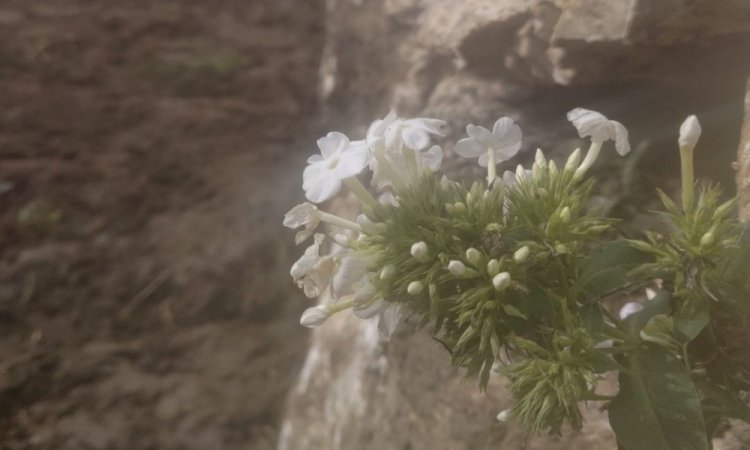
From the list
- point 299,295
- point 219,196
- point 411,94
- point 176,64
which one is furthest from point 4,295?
point 411,94

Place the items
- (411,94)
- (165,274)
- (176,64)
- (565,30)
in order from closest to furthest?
(565,30), (411,94), (165,274), (176,64)

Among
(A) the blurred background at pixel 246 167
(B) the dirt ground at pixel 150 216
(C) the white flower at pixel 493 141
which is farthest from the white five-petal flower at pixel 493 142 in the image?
(B) the dirt ground at pixel 150 216

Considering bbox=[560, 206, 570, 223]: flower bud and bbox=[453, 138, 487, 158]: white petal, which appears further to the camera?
bbox=[453, 138, 487, 158]: white petal

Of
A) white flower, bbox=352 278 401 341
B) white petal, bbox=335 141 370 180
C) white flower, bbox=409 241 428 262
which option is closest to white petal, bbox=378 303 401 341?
white flower, bbox=352 278 401 341

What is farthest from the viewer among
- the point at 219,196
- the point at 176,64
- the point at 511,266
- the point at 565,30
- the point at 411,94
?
the point at 176,64

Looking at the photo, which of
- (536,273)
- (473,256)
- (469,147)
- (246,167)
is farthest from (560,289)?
(246,167)

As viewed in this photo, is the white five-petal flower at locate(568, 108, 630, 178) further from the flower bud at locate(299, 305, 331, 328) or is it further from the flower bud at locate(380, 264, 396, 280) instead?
the flower bud at locate(299, 305, 331, 328)

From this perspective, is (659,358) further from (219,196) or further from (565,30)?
(219,196)

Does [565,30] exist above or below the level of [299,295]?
above

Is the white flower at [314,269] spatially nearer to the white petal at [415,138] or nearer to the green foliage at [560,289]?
the green foliage at [560,289]
